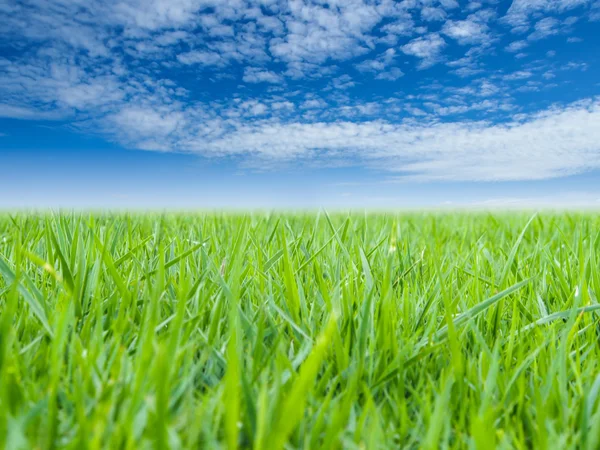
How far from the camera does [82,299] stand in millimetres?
1163

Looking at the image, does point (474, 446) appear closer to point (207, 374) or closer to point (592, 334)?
point (207, 374)

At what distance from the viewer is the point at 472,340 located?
1128mm

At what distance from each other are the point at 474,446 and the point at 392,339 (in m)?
0.31

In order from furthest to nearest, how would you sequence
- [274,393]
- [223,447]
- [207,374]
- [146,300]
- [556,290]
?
[556,290] < [146,300] < [207,374] < [274,393] < [223,447]

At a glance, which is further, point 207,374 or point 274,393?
point 207,374

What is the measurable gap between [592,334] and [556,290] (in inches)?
12.8

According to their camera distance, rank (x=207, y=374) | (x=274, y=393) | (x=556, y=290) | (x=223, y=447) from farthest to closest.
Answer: (x=556, y=290)
(x=207, y=374)
(x=274, y=393)
(x=223, y=447)

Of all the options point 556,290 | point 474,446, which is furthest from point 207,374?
point 556,290

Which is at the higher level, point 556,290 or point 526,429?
point 556,290

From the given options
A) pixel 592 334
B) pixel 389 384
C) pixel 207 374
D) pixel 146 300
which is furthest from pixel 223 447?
pixel 592 334

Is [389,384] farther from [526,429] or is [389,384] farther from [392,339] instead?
[526,429]

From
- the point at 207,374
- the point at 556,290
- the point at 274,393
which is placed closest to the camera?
the point at 274,393

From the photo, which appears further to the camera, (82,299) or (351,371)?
(82,299)

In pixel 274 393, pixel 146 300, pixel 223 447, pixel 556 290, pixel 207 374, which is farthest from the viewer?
pixel 556 290
